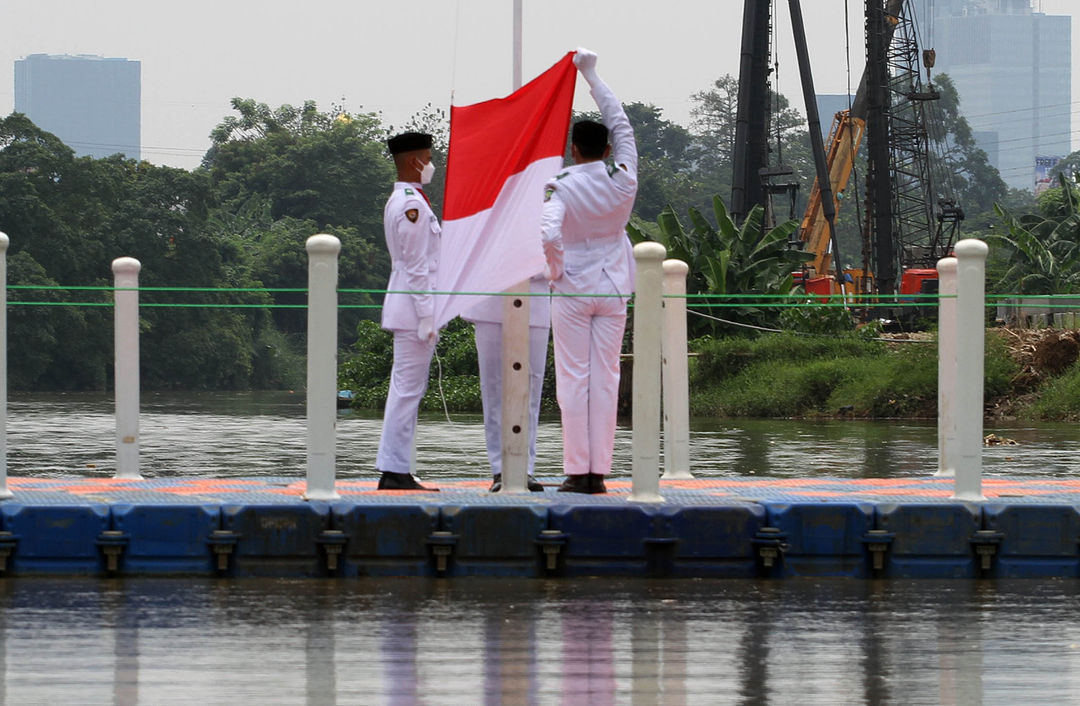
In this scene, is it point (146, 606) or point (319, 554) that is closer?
point (146, 606)

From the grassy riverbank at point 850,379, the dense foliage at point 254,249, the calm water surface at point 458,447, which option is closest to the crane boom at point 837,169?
the dense foliage at point 254,249

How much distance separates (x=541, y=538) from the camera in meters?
7.30

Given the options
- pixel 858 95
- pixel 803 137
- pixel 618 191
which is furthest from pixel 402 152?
pixel 803 137

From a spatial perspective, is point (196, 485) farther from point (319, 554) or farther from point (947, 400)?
point (947, 400)

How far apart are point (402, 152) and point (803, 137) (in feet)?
321

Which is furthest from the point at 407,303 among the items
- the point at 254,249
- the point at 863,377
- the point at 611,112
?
the point at 254,249

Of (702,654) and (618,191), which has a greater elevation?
(618,191)

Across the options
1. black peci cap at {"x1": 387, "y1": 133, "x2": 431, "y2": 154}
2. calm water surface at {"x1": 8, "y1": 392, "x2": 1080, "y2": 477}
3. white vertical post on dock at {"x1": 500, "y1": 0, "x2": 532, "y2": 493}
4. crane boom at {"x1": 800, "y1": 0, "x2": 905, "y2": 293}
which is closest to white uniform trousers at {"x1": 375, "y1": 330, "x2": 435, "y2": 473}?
white vertical post on dock at {"x1": 500, "y1": 0, "x2": 532, "y2": 493}

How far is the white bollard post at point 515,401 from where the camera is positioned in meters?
8.24

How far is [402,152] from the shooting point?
8.53 metres

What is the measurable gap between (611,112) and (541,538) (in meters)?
2.20

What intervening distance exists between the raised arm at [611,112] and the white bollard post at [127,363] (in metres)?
2.53

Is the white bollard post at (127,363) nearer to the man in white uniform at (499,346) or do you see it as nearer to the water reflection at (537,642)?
the man in white uniform at (499,346)

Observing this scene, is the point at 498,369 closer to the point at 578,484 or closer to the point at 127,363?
the point at 578,484
